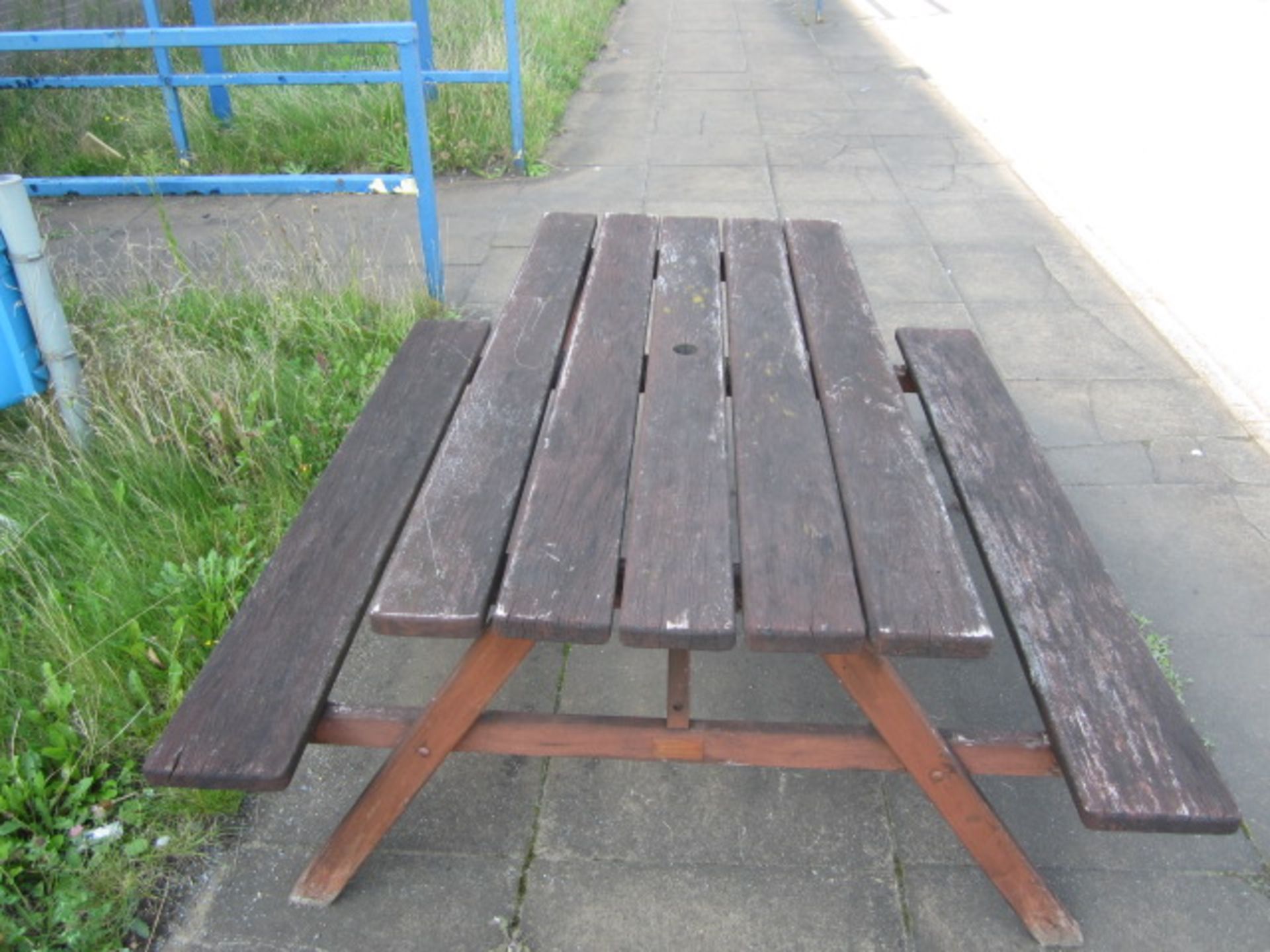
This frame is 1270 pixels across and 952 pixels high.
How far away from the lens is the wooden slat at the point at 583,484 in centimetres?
154

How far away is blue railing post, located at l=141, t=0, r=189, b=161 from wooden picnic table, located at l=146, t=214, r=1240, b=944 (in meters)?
3.81

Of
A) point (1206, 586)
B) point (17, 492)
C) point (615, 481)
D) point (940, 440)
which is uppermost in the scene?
point (615, 481)

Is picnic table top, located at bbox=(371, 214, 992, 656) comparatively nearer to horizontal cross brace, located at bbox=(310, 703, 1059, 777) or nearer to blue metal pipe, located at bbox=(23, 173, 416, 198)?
horizontal cross brace, located at bbox=(310, 703, 1059, 777)

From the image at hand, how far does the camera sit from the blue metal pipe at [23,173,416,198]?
14.8ft

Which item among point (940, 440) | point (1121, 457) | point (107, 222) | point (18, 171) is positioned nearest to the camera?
point (940, 440)

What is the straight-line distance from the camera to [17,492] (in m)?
2.85

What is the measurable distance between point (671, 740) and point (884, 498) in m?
0.55

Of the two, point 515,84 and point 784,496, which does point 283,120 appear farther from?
point 784,496

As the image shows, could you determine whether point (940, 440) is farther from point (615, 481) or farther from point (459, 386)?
point (459, 386)

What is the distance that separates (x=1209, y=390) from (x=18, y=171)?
5581mm

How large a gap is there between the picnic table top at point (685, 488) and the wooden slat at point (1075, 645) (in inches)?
8.8

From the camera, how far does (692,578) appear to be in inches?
63.0

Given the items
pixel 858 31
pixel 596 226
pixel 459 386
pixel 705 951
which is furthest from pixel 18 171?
pixel 858 31

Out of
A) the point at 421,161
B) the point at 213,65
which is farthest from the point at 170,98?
the point at 421,161
